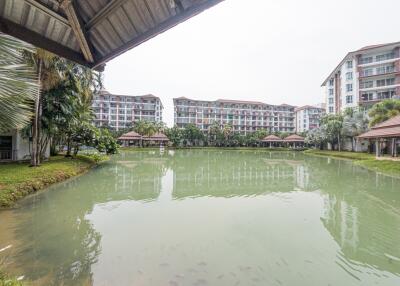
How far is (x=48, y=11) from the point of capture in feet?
8.04

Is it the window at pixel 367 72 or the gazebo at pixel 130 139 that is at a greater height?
the window at pixel 367 72

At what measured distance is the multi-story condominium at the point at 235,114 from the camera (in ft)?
221

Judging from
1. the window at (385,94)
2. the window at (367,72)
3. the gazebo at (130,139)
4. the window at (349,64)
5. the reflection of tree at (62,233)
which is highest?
the window at (349,64)

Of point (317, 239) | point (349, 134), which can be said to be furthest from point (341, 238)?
point (349, 134)

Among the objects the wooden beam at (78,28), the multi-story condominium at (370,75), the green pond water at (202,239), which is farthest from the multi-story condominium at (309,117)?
the wooden beam at (78,28)

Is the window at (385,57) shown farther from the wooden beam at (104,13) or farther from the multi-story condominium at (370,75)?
the wooden beam at (104,13)

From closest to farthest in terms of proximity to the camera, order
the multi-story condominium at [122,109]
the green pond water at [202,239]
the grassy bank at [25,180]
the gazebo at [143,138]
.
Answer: the green pond water at [202,239]
the grassy bank at [25,180]
the gazebo at [143,138]
the multi-story condominium at [122,109]

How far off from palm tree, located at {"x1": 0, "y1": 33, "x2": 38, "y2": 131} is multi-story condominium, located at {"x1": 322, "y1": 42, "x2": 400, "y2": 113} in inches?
1756

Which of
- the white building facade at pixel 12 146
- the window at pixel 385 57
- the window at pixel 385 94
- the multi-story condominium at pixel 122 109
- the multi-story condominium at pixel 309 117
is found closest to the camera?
the white building facade at pixel 12 146

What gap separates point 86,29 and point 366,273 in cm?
572

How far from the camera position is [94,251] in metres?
4.39

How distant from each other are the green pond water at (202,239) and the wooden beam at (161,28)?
11.2 ft

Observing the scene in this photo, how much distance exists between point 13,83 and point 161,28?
Result: 6.33ft

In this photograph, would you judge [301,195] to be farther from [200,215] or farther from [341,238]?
[200,215]
